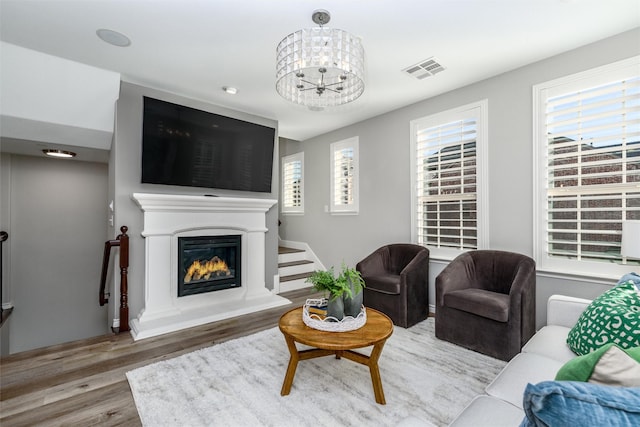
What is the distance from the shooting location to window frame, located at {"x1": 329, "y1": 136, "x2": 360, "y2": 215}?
4.64 meters

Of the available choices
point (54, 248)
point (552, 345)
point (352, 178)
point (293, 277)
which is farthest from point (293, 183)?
point (552, 345)

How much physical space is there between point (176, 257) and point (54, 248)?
108 inches

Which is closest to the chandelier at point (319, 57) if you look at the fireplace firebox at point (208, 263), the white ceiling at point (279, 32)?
the white ceiling at point (279, 32)

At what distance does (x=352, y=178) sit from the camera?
4730 millimetres

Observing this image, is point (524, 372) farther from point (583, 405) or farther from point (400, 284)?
point (400, 284)

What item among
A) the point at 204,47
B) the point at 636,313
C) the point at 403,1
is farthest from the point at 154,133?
the point at 636,313

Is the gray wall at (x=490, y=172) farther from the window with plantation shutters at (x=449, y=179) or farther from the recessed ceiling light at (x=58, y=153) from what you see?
the recessed ceiling light at (x=58, y=153)

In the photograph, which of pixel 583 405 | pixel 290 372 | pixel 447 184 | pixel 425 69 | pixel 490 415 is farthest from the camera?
pixel 447 184

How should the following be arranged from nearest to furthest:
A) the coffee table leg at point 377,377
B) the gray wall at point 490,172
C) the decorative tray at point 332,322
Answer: the coffee table leg at point 377,377
the decorative tray at point 332,322
the gray wall at point 490,172

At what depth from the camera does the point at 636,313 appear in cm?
145

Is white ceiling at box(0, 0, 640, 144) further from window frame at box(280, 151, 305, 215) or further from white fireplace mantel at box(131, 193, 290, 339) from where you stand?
window frame at box(280, 151, 305, 215)

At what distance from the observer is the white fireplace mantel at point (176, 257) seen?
10.7ft

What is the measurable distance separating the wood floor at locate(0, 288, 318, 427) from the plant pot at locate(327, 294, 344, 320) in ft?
4.32

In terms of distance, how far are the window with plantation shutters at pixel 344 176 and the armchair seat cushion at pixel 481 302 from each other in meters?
2.18
